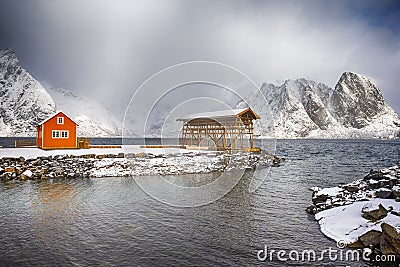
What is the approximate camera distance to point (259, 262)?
11.9 m

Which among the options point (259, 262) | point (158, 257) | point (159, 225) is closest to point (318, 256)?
point (259, 262)

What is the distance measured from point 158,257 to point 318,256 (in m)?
6.62

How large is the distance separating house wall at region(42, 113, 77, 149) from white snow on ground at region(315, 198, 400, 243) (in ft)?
140

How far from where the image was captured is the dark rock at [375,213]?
1416 centimetres

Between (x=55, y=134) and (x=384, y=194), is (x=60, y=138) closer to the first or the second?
(x=55, y=134)

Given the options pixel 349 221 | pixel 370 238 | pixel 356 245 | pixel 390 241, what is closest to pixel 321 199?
pixel 349 221

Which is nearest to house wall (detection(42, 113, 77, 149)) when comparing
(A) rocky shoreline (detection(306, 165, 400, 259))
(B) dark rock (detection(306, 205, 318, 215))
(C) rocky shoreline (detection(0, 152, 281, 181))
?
(C) rocky shoreline (detection(0, 152, 281, 181))

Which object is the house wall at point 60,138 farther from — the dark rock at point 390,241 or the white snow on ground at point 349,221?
the dark rock at point 390,241

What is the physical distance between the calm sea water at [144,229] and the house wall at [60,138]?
951 inches

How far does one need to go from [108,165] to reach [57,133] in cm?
1670

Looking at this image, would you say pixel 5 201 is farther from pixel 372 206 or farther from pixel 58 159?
pixel 372 206

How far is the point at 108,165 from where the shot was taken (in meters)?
37.4

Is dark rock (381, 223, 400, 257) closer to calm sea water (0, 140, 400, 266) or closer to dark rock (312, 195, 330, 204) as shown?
calm sea water (0, 140, 400, 266)

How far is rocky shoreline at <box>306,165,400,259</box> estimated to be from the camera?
40.6 feet
